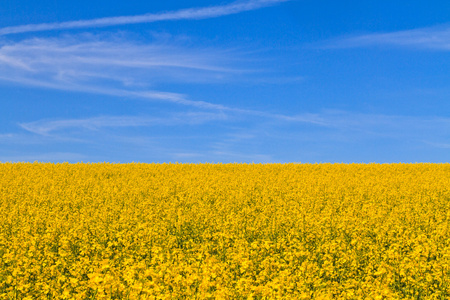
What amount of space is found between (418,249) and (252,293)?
4392mm

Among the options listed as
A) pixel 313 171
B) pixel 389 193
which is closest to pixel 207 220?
pixel 389 193

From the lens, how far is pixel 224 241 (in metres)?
10.1

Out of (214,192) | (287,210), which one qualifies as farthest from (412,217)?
(214,192)

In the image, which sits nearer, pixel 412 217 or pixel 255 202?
pixel 412 217

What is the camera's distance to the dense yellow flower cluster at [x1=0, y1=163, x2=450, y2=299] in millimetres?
7035

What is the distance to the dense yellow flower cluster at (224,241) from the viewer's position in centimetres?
704

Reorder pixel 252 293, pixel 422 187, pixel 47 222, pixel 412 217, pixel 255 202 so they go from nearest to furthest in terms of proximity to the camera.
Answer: pixel 252 293 → pixel 47 222 → pixel 412 217 → pixel 255 202 → pixel 422 187

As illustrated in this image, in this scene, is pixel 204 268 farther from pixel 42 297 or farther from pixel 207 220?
pixel 207 220

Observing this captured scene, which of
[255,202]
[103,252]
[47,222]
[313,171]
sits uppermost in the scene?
[313,171]

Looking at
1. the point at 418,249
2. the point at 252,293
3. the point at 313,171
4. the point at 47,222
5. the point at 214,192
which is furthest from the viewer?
the point at 313,171

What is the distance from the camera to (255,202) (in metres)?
16.5

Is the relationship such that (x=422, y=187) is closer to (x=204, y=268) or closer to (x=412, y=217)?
(x=412, y=217)

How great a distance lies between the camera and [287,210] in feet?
47.9

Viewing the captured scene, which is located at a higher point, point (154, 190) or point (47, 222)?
point (154, 190)
